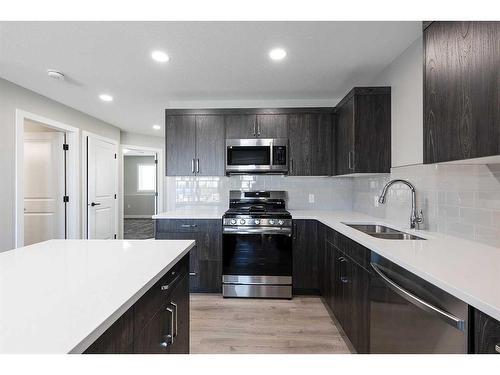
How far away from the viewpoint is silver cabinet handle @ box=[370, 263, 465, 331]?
2.97 ft

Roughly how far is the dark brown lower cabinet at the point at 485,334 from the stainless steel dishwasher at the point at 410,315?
3 cm

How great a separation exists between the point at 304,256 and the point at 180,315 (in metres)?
1.76

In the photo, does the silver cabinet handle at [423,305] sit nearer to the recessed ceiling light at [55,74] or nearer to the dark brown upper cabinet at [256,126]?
the dark brown upper cabinet at [256,126]

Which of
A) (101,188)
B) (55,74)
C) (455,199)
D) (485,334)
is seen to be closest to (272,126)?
(455,199)

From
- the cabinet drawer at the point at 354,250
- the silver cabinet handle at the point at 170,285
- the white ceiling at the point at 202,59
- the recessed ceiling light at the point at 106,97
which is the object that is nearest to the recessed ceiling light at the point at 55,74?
the white ceiling at the point at 202,59

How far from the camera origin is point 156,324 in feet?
3.46

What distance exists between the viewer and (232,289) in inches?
112

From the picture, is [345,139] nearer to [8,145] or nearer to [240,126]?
[240,126]

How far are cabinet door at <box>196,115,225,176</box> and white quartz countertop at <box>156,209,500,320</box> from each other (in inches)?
74.7

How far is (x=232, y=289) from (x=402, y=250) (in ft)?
6.29

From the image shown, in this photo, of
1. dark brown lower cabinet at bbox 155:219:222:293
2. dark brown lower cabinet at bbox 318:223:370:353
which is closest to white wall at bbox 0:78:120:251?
dark brown lower cabinet at bbox 155:219:222:293

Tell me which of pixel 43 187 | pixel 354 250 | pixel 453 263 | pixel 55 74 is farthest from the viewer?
pixel 43 187

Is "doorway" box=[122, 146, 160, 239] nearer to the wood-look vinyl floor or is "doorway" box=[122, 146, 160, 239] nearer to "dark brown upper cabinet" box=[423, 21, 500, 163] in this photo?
the wood-look vinyl floor
